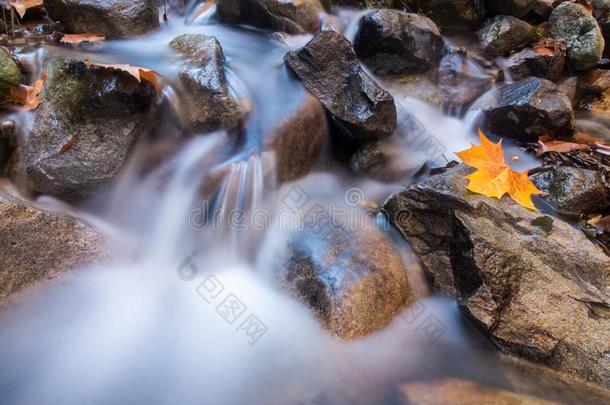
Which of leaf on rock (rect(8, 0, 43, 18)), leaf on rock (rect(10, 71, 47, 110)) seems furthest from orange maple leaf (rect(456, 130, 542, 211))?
leaf on rock (rect(8, 0, 43, 18))

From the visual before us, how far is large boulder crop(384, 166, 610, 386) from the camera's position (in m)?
2.64

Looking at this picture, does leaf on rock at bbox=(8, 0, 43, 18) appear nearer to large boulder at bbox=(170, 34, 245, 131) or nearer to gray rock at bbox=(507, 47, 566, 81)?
large boulder at bbox=(170, 34, 245, 131)

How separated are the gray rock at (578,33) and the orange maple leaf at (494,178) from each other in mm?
3038

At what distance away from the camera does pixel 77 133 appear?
3.14 metres

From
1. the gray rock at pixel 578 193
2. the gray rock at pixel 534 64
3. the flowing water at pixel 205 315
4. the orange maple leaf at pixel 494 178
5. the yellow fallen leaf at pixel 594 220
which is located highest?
the gray rock at pixel 534 64

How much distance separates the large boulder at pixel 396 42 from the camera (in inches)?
192

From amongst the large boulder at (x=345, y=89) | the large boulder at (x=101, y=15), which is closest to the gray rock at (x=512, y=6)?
the large boulder at (x=345, y=89)

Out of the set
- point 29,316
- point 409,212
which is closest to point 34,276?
point 29,316

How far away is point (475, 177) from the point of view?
3.41m

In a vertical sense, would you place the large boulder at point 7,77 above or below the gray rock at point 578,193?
above

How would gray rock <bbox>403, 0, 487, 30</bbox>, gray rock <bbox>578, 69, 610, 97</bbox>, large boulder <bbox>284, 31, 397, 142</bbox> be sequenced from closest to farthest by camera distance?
large boulder <bbox>284, 31, 397, 142</bbox>, gray rock <bbox>403, 0, 487, 30</bbox>, gray rock <bbox>578, 69, 610, 97</bbox>

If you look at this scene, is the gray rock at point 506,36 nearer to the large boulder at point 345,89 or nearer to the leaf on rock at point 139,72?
the large boulder at point 345,89

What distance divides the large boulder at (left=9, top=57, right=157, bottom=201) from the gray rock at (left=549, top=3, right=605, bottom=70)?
5.71 m

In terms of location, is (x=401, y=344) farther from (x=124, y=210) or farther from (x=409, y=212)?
(x=124, y=210)
